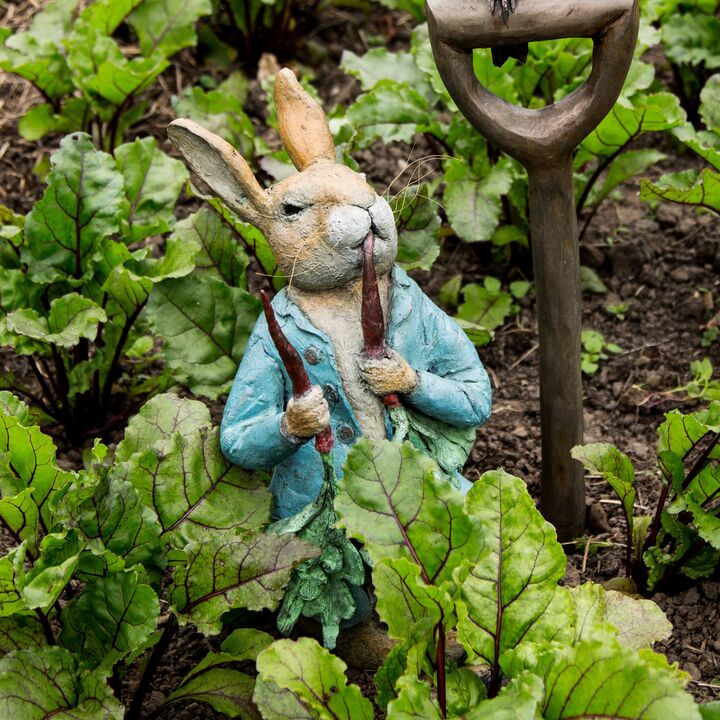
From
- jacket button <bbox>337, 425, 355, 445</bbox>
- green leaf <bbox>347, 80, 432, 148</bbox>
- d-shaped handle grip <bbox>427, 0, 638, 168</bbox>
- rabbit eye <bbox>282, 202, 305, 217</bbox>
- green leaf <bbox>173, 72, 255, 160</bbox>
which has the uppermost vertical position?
d-shaped handle grip <bbox>427, 0, 638, 168</bbox>

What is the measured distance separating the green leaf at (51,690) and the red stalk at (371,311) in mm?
875

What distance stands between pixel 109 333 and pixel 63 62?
45.4 inches

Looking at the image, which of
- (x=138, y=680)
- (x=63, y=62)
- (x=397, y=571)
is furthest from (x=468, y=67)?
(x=63, y=62)

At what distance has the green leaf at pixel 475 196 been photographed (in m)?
3.63

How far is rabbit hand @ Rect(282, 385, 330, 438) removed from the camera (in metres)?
2.59

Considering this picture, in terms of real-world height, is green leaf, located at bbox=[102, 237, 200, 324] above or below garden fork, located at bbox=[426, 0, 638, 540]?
below

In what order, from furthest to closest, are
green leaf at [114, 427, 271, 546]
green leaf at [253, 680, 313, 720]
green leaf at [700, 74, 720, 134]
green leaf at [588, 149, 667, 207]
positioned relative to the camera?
green leaf at [588, 149, 667, 207]
green leaf at [700, 74, 720, 134]
green leaf at [114, 427, 271, 546]
green leaf at [253, 680, 313, 720]

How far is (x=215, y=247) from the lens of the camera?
346 cm

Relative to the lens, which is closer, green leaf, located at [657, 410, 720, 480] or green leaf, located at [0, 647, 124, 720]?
green leaf, located at [0, 647, 124, 720]

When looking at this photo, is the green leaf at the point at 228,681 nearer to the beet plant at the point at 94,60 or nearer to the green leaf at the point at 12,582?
the green leaf at the point at 12,582

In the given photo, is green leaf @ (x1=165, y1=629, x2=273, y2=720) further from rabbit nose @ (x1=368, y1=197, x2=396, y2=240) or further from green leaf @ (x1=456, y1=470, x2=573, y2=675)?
rabbit nose @ (x1=368, y1=197, x2=396, y2=240)

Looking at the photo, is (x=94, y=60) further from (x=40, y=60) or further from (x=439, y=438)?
(x=439, y=438)

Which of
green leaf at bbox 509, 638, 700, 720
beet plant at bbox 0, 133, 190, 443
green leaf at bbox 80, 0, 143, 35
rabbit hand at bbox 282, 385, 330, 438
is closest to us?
green leaf at bbox 509, 638, 700, 720

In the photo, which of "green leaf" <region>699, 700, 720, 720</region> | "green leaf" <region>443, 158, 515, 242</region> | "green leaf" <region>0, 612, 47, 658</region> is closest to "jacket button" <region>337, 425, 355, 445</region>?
"green leaf" <region>0, 612, 47, 658</region>
